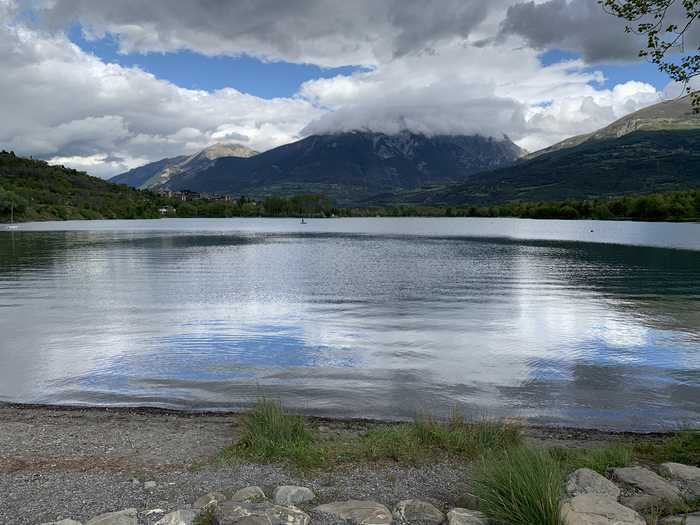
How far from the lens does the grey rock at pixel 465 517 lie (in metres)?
7.65

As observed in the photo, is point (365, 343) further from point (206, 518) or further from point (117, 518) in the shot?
point (117, 518)

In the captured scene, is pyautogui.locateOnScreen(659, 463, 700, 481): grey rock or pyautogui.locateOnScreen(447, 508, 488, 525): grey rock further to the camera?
pyautogui.locateOnScreen(659, 463, 700, 481): grey rock

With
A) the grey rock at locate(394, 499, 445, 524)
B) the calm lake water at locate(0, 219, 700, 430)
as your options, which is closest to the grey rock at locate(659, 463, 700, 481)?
the grey rock at locate(394, 499, 445, 524)

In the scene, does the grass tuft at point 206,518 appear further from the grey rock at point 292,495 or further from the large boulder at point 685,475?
the large boulder at point 685,475

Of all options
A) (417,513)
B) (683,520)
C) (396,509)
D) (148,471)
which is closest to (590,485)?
(683,520)

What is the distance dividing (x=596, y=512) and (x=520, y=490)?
1.04m

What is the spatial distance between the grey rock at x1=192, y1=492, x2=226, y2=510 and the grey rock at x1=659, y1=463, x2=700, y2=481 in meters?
7.34

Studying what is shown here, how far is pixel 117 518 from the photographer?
769cm

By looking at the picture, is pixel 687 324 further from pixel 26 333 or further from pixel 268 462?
pixel 26 333

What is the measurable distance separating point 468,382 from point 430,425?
22.8 feet

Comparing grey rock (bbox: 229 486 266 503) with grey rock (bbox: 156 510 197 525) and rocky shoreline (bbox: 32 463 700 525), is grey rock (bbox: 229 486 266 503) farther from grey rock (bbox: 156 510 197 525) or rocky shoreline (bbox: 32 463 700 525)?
grey rock (bbox: 156 510 197 525)

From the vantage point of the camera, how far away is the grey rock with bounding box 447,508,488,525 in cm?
765

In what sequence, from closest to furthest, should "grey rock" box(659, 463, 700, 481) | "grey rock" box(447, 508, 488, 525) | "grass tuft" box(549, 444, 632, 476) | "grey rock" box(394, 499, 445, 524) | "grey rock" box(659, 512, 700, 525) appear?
"grey rock" box(659, 512, 700, 525) < "grey rock" box(447, 508, 488, 525) < "grey rock" box(394, 499, 445, 524) < "grey rock" box(659, 463, 700, 481) < "grass tuft" box(549, 444, 632, 476)

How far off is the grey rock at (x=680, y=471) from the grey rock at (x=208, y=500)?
734 cm
